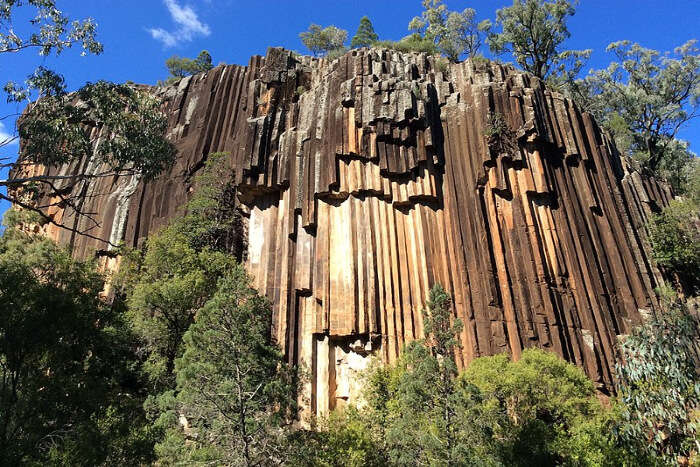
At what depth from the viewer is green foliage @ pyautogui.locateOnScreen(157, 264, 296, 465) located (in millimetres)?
11984

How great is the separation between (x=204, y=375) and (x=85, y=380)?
3295mm

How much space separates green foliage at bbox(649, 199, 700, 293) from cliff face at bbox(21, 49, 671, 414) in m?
0.70

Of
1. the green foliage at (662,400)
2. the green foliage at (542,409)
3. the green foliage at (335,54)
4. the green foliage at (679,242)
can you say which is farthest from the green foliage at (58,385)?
the green foliage at (679,242)

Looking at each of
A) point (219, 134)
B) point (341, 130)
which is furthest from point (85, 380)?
point (219, 134)

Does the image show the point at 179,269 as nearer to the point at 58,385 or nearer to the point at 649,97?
the point at 58,385

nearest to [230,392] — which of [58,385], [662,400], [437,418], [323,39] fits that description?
[58,385]

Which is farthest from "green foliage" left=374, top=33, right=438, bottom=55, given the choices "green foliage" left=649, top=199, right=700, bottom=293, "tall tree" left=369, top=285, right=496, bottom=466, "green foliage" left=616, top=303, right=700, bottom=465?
"tall tree" left=369, top=285, right=496, bottom=466

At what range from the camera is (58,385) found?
41.0 ft

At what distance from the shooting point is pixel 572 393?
13492 millimetres

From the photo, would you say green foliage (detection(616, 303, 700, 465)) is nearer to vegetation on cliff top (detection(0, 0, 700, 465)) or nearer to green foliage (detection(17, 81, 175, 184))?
vegetation on cliff top (detection(0, 0, 700, 465))

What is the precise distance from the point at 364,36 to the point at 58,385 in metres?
35.4

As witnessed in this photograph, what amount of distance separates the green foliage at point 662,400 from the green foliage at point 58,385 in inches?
512

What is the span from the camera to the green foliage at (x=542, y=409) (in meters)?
12.0

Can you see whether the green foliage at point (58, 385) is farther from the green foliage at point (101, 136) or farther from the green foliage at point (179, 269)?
the green foliage at point (101, 136)
